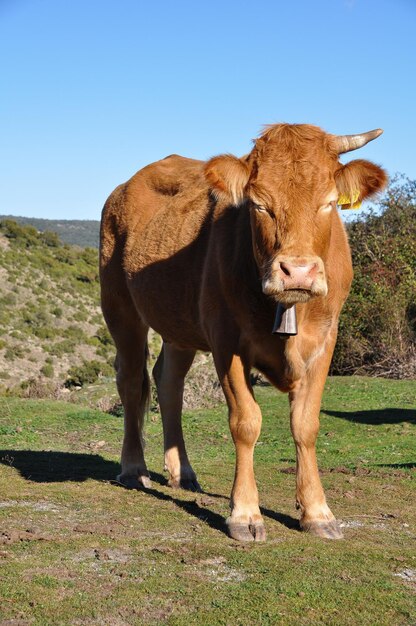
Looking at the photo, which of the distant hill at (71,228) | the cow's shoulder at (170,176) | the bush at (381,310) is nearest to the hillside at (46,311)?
the bush at (381,310)

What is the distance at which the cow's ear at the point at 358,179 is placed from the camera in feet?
20.7

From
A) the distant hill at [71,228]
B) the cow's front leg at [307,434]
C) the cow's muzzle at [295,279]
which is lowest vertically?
the cow's front leg at [307,434]

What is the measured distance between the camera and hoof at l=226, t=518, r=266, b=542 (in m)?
6.27

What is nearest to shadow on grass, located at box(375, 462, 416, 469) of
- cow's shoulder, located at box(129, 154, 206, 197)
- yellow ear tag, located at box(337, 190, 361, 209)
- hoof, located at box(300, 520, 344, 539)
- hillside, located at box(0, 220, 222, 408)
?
hoof, located at box(300, 520, 344, 539)

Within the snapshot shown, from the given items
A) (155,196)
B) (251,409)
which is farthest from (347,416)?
(251,409)

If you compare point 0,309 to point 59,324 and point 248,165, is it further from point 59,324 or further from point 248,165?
point 248,165

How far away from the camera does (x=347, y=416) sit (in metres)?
14.9

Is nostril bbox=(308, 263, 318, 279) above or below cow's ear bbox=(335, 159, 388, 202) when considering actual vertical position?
below

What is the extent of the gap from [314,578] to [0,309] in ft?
138

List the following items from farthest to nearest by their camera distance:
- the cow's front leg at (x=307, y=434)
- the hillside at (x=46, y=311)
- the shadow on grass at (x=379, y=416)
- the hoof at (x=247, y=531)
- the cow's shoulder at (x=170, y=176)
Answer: the hillside at (x=46, y=311), the shadow on grass at (x=379, y=416), the cow's shoulder at (x=170, y=176), the cow's front leg at (x=307, y=434), the hoof at (x=247, y=531)

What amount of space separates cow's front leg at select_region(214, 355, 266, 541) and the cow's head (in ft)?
2.83

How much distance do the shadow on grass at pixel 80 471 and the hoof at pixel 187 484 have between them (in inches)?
5.9

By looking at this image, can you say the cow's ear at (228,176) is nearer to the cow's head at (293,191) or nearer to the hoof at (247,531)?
the cow's head at (293,191)

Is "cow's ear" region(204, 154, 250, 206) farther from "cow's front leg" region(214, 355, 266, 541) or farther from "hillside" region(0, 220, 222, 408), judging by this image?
"hillside" region(0, 220, 222, 408)
